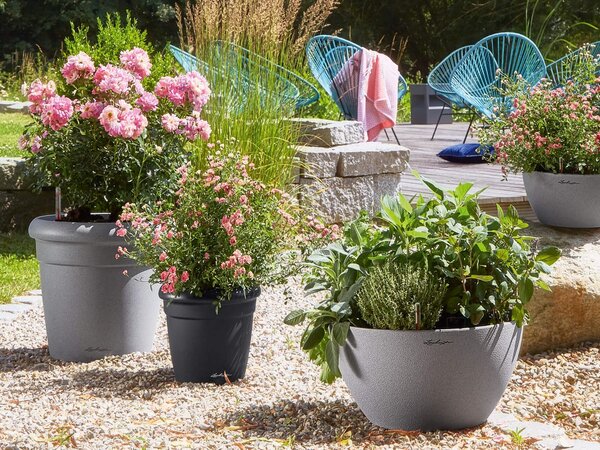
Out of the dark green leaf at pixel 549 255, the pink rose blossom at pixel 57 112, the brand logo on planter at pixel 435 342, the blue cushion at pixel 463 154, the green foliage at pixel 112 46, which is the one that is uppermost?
the green foliage at pixel 112 46

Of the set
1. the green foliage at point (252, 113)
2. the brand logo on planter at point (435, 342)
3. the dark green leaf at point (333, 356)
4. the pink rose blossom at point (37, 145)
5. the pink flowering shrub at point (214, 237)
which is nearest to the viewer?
the brand logo on planter at point (435, 342)

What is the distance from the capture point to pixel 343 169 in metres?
5.02

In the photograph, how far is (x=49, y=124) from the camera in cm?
311

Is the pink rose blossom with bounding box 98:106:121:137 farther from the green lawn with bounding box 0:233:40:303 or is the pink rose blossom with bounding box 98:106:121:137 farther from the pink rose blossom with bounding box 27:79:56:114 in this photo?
the green lawn with bounding box 0:233:40:303

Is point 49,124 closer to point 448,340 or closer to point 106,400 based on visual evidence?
point 106,400

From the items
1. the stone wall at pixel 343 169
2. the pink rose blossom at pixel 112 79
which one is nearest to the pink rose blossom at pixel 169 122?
the pink rose blossom at pixel 112 79

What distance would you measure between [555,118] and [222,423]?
1.96 metres

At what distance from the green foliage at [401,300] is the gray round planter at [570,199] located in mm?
1521

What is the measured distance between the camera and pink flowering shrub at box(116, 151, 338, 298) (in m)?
2.81

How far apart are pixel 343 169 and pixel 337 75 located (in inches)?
75.1

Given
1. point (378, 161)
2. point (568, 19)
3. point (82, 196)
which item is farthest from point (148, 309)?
point (568, 19)

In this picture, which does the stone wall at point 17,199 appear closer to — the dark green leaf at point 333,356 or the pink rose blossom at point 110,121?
the pink rose blossom at point 110,121

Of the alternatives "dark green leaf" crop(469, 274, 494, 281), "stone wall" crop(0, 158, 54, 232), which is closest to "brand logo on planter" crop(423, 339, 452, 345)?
"dark green leaf" crop(469, 274, 494, 281)

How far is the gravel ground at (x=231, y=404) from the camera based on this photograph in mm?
2307
